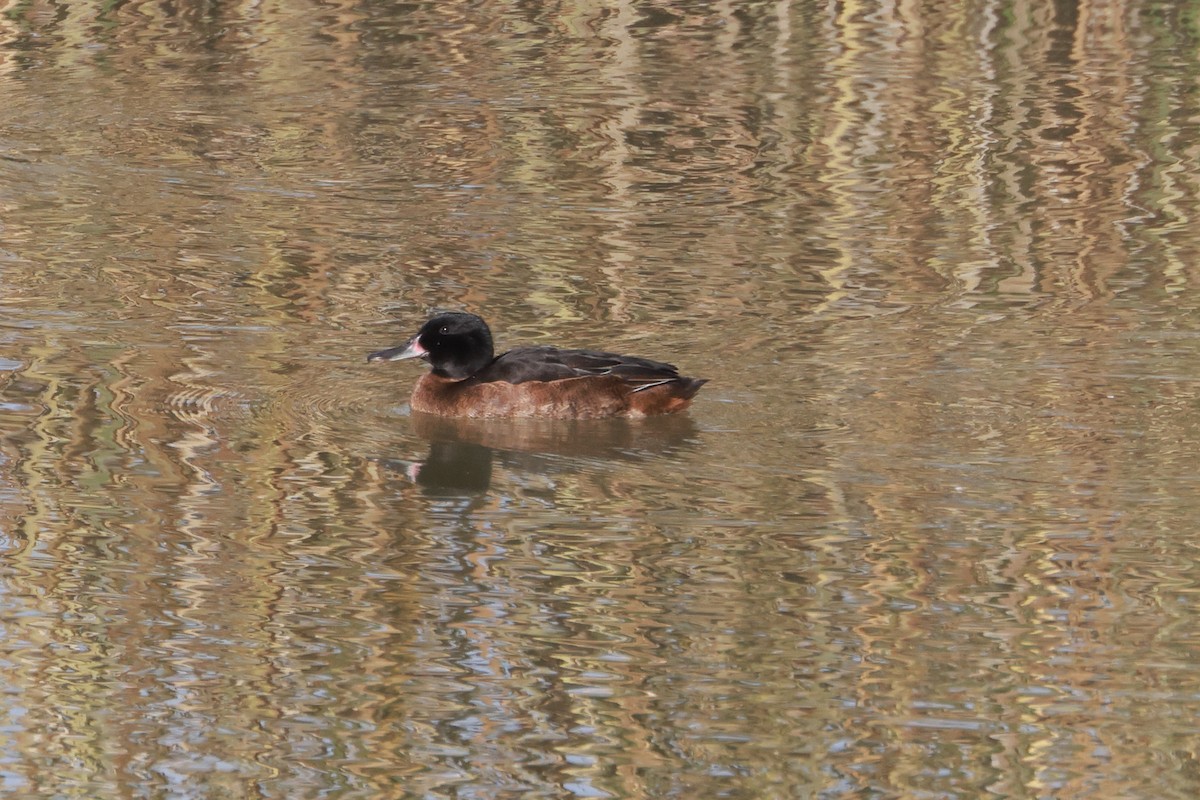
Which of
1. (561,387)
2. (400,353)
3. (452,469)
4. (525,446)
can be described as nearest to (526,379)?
(561,387)

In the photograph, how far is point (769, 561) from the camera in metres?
7.29

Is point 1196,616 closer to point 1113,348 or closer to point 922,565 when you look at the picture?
point 922,565

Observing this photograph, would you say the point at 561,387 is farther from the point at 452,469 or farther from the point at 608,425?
the point at 452,469

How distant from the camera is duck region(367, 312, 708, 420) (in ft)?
30.3

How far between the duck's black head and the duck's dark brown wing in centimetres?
9

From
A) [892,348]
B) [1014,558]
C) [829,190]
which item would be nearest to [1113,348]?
[892,348]

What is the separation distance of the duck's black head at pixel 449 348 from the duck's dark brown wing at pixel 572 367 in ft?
0.29

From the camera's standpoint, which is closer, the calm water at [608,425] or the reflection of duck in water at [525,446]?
the calm water at [608,425]

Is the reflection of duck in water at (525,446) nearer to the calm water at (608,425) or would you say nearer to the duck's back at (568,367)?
the calm water at (608,425)

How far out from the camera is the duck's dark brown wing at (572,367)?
9.20 meters

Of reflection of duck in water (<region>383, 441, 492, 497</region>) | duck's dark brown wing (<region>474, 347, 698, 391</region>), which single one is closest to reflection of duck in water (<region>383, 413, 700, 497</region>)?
reflection of duck in water (<region>383, 441, 492, 497</region>)

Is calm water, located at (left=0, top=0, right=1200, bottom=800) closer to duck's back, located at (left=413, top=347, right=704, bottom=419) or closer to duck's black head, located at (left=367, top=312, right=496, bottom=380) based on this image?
duck's back, located at (left=413, top=347, right=704, bottom=419)

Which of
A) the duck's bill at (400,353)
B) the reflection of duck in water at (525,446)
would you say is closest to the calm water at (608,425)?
the reflection of duck in water at (525,446)

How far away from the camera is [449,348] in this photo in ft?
31.5
